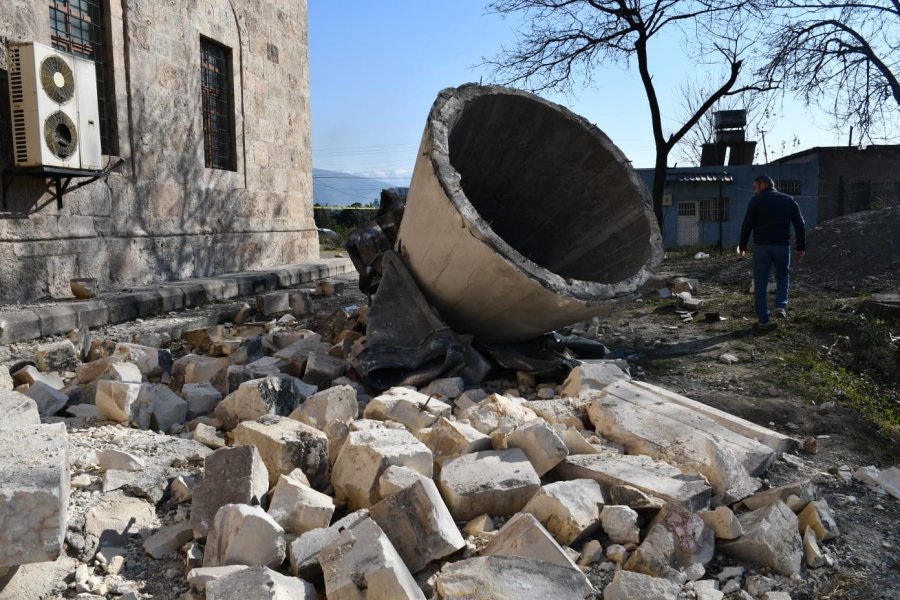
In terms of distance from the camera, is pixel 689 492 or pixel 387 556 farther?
pixel 689 492

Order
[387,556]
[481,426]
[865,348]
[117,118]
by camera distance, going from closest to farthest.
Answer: [387,556] < [481,426] < [865,348] < [117,118]

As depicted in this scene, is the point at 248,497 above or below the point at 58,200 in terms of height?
below

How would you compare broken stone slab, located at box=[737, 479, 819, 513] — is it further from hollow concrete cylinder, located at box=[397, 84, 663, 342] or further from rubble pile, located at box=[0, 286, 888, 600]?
hollow concrete cylinder, located at box=[397, 84, 663, 342]

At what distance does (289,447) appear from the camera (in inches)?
105

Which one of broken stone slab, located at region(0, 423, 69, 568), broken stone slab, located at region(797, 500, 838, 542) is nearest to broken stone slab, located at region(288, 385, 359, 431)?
broken stone slab, located at region(0, 423, 69, 568)

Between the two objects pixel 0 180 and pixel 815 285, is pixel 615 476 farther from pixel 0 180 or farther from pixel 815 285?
pixel 815 285

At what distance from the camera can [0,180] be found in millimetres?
6117

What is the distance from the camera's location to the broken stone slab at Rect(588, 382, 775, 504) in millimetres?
2822

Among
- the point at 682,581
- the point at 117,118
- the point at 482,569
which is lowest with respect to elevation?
the point at 682,581

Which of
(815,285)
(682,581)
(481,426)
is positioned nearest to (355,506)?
(481,426)

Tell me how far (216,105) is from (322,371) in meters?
7.01

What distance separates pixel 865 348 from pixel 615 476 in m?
4.16

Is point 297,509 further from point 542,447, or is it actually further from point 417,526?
point 542,447

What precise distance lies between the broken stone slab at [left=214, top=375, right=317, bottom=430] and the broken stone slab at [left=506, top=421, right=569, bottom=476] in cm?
130
